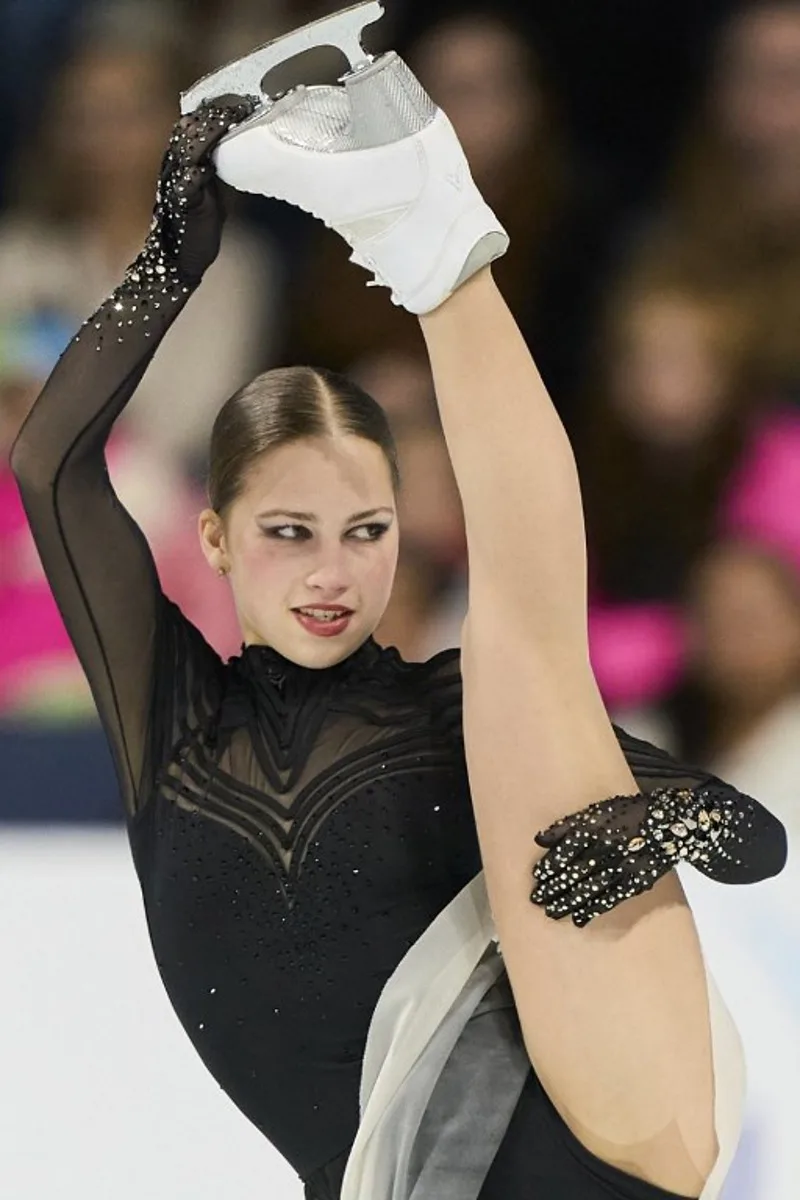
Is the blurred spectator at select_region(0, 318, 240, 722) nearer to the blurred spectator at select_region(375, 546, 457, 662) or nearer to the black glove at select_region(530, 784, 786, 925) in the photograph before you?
the blurred spectator at select_region(375, 546, 457, 662)

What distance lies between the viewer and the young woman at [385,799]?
986 mm

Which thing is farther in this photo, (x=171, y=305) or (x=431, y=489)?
(x=431, y=489)

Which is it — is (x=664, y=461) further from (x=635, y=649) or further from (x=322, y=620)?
(x=322, y=620)

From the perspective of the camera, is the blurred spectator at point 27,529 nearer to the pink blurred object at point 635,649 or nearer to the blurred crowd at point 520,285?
the blurred crowd at point 520,285

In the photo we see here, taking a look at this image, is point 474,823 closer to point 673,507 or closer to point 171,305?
point 171,305

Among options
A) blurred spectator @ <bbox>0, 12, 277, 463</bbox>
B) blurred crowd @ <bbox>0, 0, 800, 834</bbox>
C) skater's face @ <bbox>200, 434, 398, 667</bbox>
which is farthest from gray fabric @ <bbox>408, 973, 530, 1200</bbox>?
blurred spectator @ <bbox>0, 12, 277, 463</bbox>

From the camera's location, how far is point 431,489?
1.90 metres

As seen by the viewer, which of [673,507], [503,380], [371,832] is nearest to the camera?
[503,380]

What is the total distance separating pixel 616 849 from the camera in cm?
98

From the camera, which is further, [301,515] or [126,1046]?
[126,1046]

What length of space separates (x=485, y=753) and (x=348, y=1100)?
301 millimetres

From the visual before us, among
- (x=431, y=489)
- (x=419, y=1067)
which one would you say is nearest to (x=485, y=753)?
(x=419, y=1067)

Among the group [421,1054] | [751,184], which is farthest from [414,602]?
[421,1054]

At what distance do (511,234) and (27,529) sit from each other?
2.40ft
